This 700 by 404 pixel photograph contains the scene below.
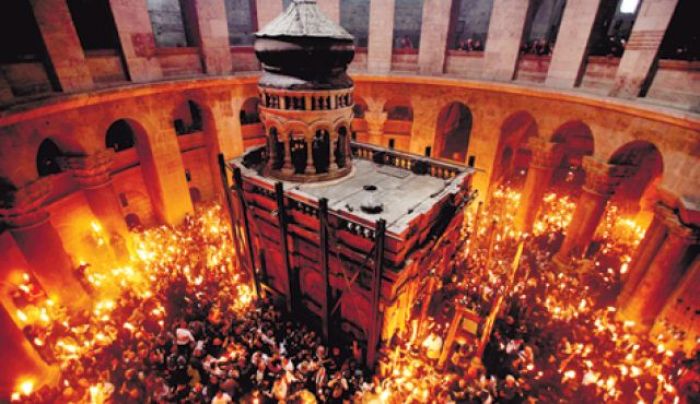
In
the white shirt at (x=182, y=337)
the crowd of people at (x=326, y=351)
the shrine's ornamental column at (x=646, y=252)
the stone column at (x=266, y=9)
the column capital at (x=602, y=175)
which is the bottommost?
the crowd of people at (x=326, y=351)

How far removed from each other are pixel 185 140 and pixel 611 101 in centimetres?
1769

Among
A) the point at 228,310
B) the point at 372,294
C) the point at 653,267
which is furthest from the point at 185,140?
the point at 653,267

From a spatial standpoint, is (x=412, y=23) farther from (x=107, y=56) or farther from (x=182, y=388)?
(x=182, y=388)

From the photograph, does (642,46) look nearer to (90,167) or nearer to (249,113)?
(249,113)

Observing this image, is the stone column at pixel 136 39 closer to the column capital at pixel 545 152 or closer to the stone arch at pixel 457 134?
the stone arch at pixel 457 134

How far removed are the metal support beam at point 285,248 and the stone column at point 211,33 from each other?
8.89 m

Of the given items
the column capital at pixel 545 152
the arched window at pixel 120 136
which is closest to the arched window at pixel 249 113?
the arched window at pixel 120 136

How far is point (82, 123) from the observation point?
11.6 meters

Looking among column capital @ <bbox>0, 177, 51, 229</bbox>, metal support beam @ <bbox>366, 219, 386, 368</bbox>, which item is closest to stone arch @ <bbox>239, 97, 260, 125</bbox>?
column capital @ <bbox>0, 177, 51, 229</bbox>

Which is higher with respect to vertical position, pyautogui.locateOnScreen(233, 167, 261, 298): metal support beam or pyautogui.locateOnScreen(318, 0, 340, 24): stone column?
pyautogui.locateOnScreen(318, 0, 340, 24): stone column

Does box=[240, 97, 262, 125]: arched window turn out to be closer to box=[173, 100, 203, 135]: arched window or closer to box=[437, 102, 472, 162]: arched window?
box=[173, 100, 203, 135]: arched window

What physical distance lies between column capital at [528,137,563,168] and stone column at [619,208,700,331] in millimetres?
4682

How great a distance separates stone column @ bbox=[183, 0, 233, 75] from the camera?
46.4 ft

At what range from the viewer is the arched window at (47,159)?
40.6 feet
